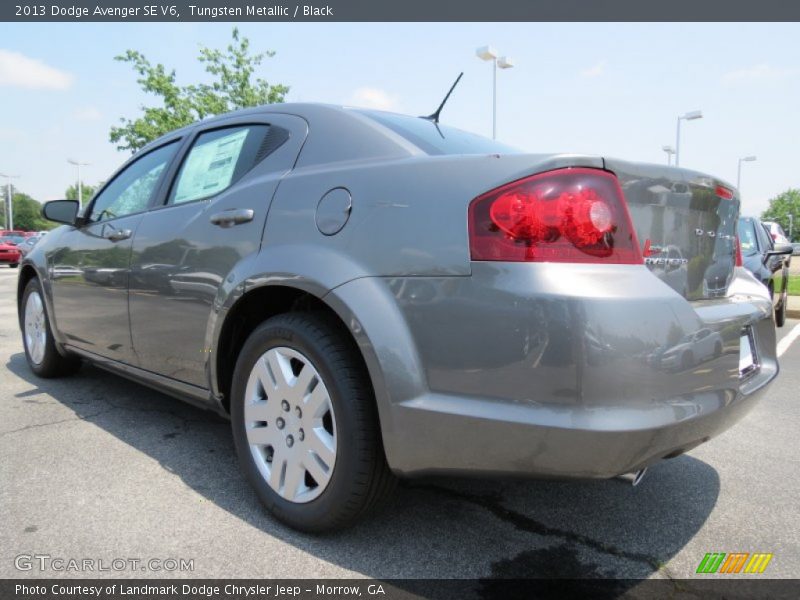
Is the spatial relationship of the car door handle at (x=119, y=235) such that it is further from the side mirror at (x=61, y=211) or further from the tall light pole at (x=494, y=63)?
the tall light pole at (x=494, y=63)

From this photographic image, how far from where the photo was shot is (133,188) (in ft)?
11.5

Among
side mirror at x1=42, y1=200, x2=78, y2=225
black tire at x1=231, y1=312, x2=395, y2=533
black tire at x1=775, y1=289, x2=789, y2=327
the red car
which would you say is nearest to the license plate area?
black tire at x1=231, y1=312, x2=395, y2=533

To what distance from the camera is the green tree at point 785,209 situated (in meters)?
92.1

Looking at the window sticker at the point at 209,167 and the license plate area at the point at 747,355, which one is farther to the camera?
the window sticker at the point at 209,167

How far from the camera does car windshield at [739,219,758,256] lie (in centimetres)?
→ 712

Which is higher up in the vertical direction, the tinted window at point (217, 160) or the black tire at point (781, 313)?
the tinted window at point (217, 160)

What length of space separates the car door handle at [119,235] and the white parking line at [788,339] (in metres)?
5.81

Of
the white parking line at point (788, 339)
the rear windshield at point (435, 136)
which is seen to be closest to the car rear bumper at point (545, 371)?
the rear windshield at point (435, 136)

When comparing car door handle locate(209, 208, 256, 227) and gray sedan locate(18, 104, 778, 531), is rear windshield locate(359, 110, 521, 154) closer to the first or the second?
gray sedan locate(18, 104, 778, 531)

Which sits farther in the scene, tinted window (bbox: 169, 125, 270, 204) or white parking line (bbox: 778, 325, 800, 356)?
white parking line (bbox: 778, 325, 800, 356)

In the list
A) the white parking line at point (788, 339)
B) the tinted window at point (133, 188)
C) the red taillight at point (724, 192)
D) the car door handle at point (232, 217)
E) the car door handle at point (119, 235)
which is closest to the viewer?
the red taillight at point (724, 192)

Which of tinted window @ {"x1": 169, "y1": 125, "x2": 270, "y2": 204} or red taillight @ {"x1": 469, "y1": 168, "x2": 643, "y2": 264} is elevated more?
tinted window @ {"x1": 169, "y1": 125, "x2": 270, "y2": 204}

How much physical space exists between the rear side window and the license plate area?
188 cm

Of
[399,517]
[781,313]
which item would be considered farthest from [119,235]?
[781,313]
